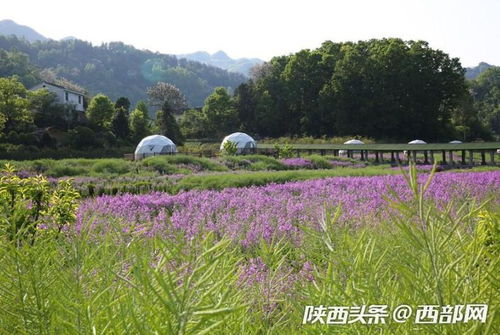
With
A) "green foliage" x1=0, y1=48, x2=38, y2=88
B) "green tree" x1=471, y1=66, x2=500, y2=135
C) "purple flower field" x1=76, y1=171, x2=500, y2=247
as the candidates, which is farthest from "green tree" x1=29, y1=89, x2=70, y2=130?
"green tree" x1=471, y1=66, x2=500, y2=135

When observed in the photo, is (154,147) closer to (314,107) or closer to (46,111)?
(46,111)

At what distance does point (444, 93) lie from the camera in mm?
62031

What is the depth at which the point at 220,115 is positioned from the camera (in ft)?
226

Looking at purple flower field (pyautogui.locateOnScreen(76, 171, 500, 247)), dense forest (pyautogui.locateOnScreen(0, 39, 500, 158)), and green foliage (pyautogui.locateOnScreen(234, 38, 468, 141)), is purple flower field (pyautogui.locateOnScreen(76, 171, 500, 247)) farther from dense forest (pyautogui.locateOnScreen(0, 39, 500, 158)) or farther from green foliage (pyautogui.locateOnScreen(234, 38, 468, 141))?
green foliage (pyautogui.locateOnScreen(234, 38, 468, 141))

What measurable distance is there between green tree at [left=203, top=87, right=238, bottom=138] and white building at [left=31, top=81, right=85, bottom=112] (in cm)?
1910

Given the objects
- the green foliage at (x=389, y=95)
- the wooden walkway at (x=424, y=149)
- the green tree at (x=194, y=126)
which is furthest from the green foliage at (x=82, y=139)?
the green foliage at (x=389, y=95)

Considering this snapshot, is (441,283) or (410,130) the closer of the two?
(441,283)

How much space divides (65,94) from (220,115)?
22.9m

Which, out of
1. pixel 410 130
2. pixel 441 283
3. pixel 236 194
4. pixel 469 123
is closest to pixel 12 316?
pixel 441 283

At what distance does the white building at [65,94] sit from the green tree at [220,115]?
62.7ft

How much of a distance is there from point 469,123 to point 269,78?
30.2m

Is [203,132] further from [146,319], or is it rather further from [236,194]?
[146,319]

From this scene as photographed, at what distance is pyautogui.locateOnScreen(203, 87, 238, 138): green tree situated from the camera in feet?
226

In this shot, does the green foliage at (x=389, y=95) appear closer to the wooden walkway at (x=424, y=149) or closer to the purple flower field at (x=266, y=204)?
the wooden walkway at (x=424, y=149)
